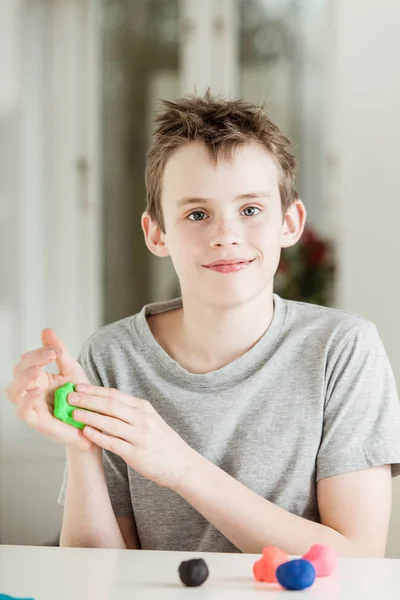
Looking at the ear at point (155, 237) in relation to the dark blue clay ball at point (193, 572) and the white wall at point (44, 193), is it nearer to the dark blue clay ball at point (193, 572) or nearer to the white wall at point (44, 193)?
the dark blue clay ball at point (193, 572)

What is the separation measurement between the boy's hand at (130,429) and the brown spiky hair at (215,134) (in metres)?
0.42

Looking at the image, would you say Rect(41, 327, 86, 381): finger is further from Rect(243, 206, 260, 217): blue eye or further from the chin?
Rect(243, 206, 260, 217): blue eye

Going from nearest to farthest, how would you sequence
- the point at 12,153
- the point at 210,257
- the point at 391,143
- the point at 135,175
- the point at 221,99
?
1. the point at 210,257
2. the point at 221,99
3. the point at 391,143
4. the point at 12,153
5. the point at 135,175

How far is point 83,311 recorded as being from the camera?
12.4 feet

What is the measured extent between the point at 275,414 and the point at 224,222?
327 millimetres

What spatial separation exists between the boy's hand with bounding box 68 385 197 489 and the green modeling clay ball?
1cm

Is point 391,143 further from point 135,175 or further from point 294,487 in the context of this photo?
point 294,487

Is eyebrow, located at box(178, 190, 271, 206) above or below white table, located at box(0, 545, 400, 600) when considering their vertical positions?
above

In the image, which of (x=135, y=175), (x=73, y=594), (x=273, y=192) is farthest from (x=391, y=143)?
(x=73, y=594)

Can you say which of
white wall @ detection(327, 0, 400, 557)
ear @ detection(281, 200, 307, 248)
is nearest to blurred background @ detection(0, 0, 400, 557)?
white wall @ detection(327, 0, 400, 557)

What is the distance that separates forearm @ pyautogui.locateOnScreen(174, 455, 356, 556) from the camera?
1.19m

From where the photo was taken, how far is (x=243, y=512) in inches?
46.9

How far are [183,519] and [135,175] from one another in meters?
2.72

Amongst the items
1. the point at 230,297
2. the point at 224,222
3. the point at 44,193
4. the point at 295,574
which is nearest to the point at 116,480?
the point at 230,297
